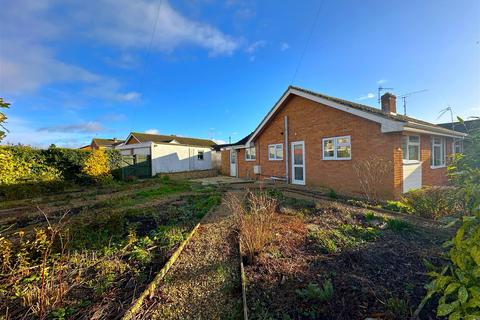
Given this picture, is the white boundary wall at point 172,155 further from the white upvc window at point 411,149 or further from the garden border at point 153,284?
the white upvc window at point 411,149

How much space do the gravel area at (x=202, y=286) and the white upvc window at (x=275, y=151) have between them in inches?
391

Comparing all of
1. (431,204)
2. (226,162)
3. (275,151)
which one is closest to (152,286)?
(431,204)

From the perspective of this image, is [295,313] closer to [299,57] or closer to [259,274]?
[259,274]

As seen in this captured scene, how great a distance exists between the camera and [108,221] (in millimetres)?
5512

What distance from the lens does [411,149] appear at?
31.4 ft

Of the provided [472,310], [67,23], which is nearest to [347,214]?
[472,310]

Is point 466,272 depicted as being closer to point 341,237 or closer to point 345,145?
point 341,237

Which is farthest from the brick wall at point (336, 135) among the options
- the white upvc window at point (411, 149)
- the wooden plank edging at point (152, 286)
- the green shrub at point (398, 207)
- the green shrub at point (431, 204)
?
the wooden plank edging at point (152, 286)

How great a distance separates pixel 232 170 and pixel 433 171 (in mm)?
14255

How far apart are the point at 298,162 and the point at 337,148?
271 cm

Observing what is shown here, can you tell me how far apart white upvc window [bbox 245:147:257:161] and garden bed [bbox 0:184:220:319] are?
11233mm

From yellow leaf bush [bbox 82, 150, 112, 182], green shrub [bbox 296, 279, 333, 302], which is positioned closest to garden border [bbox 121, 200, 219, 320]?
green shrub [bbox 296, 279, 333, 302]

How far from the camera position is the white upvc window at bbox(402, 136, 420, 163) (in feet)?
29.9

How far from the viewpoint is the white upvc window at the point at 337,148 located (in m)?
10.1
